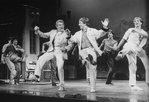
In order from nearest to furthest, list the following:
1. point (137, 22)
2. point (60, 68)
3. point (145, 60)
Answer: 1. point (145, 60)
2. point (137, 22)
3. point (60, 68)

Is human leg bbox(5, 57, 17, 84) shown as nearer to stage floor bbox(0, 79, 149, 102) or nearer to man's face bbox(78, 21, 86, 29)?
stage floor bbox(0, 79, 149, 102)

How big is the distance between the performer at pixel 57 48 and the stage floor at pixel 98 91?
31 cm

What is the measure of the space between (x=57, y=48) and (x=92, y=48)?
976 mm

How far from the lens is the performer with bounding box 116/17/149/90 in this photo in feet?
13.9

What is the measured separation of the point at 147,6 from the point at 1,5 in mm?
4652

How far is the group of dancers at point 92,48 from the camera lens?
4.29 m

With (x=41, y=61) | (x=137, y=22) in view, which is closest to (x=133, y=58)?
(x=137, y=22)

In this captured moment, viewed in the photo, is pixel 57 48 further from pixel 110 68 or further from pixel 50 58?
pixel 110 68

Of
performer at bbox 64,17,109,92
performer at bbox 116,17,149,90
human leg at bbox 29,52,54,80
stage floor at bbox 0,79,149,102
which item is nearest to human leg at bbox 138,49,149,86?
performer at bbox 116,17,149,90

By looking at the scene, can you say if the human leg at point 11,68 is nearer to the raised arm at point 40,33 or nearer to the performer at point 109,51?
the raised arm at point 40,33

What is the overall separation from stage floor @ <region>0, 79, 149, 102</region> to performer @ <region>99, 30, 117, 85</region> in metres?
0.19

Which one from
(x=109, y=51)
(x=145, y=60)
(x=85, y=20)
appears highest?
(x=85, y=20)

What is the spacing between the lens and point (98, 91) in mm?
4582

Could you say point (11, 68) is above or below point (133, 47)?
below
